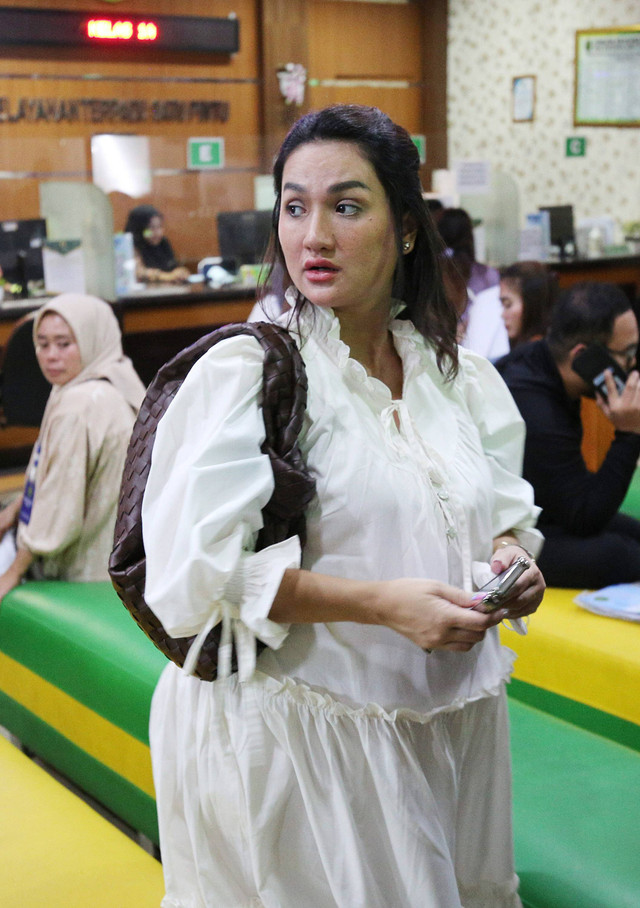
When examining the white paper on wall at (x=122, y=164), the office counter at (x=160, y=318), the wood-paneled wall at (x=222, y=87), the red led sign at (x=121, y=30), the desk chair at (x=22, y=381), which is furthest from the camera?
the red led sign at (x=121, y=30)

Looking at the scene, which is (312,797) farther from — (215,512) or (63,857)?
(63,857)

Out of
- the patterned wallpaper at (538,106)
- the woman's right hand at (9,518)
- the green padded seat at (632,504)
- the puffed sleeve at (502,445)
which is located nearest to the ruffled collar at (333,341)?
the puffed sleeve at (502,445)

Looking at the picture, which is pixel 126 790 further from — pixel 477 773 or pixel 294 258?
pixel 294 258

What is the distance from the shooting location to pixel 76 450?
2.75 m

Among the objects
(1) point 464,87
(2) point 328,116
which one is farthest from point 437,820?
(1) point 464,87

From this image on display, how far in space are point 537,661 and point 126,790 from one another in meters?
0.95

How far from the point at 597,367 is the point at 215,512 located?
5.88ft

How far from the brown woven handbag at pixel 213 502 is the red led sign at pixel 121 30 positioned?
24.2 feet

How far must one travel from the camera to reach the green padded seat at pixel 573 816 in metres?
1.69

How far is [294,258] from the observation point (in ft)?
4.06

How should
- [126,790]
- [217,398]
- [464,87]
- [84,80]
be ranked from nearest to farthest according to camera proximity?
[217,398] < [126,790] < [84,80] < [464,87]

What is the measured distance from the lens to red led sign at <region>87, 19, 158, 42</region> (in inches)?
309

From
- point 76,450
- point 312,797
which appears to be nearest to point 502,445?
point 312,797

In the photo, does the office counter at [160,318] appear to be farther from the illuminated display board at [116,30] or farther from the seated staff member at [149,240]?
the illuminated display board at [116,30]
